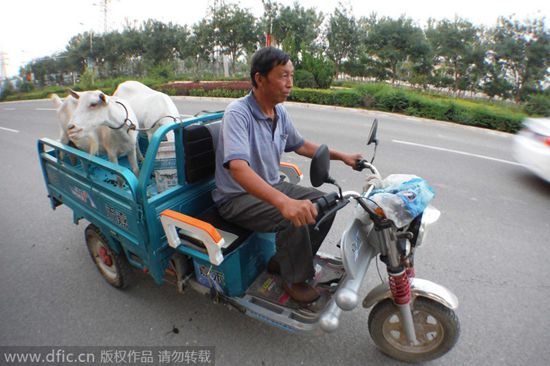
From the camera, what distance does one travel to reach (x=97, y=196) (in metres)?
2.40

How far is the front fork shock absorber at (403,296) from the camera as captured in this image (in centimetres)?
176

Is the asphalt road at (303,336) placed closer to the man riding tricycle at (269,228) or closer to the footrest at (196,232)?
the man riding tricycle at (269,228)

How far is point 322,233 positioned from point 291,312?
0.53 m

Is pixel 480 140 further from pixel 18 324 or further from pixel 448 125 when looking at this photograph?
pixel 18 324

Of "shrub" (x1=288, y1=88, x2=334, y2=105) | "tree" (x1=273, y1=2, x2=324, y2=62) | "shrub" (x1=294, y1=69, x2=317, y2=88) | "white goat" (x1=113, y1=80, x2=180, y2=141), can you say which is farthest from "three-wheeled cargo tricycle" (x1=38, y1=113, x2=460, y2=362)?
"tree" (x1=273, y1=2, x2=324, y2=62)

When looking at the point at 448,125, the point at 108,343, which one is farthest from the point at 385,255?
the point at 448,125

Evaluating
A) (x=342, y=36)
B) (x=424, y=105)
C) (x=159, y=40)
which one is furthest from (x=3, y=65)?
(x=424, y=105)

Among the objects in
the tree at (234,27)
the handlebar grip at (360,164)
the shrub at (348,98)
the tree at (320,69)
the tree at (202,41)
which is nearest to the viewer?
the handlebar grip at (360,164)

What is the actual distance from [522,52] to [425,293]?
2589cm

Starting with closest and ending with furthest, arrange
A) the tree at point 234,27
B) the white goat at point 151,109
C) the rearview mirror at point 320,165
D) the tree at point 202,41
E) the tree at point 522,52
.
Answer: the rearview mirror at point 320,165 → the white goat at point 151,109 → the tree at point 522,52 → the tree at point 234,27 → the tree at point 202,41

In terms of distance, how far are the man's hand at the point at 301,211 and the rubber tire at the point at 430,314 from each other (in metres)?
0.83

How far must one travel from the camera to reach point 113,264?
2.69 meters

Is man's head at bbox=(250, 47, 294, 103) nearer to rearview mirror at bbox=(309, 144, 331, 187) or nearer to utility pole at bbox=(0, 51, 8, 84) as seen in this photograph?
rearview mirror at bbox=(309, 144, 331, 187)

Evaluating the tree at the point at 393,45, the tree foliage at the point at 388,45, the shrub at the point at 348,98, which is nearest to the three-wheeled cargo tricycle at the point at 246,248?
the shrub at the point at 348,98
